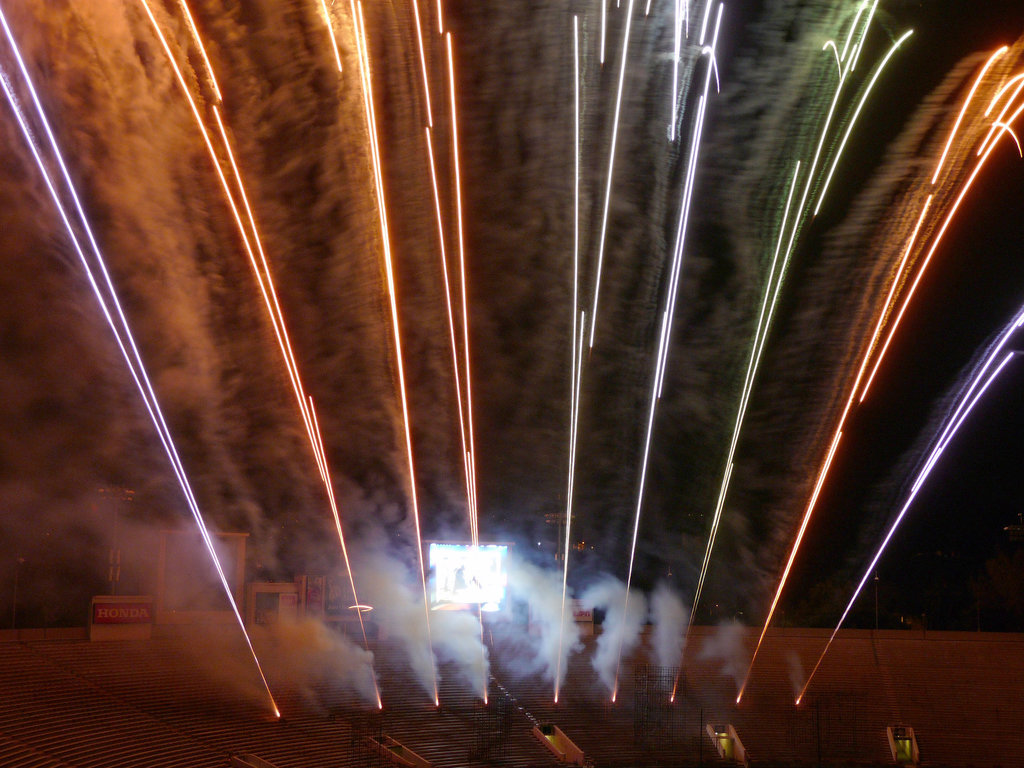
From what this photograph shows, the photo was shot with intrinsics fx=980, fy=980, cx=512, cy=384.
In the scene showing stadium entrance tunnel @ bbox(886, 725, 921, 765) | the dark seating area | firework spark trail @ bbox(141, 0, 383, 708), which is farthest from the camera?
stadium entrance tunnel @ bbox(886, 725, 921, 765)

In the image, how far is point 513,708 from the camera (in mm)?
19359

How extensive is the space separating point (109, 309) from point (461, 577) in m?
11.0

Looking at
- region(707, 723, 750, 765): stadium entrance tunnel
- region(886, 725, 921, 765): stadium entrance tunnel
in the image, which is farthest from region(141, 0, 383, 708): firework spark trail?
region(886, 725, 921, 765): stadium entrance tunnel

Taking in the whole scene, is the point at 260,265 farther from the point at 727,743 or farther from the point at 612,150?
the point at 727,743

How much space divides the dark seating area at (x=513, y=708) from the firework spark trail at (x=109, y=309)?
120cm

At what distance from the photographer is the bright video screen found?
21.5 m

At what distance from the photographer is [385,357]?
1396cm

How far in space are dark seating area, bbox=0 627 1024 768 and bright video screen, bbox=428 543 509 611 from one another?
4.70 ft

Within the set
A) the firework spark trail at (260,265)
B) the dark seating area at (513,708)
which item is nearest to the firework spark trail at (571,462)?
the dark seating area at (513,708)

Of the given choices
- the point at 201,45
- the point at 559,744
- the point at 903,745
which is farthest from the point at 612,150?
the point at 903,745

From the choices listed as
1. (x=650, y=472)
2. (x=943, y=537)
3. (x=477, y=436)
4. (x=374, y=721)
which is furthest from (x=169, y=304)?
(x=943, y=537)

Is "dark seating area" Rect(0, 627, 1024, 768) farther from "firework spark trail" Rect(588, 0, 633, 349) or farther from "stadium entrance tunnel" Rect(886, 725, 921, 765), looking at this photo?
"firework spark trail" Rect(588, 0, 633, 349)

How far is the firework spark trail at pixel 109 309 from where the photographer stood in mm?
8750

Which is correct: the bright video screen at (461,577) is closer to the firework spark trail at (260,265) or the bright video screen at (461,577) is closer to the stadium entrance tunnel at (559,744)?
the firework spark trail at (260,265)
